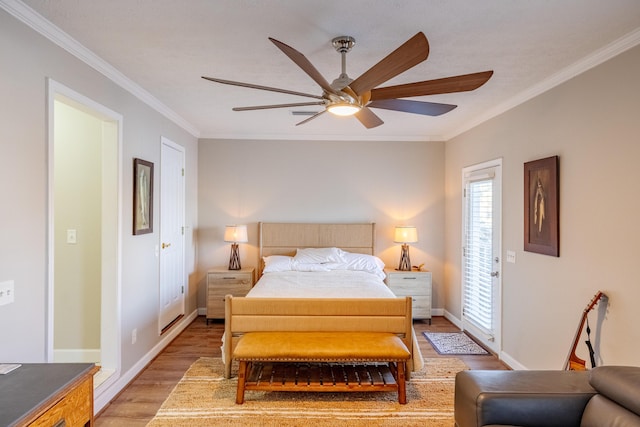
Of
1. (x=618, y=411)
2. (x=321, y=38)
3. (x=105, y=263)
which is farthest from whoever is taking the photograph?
(x=105, y=263)

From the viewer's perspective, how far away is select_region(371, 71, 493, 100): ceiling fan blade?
1.91m

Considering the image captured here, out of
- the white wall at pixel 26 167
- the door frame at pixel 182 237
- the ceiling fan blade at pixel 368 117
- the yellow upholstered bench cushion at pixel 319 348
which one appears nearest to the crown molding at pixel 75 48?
the white wall at pixel 26 167

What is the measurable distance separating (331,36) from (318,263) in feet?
9.73

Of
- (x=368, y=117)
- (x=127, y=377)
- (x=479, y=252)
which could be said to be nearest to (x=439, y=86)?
(x=368, y=117)

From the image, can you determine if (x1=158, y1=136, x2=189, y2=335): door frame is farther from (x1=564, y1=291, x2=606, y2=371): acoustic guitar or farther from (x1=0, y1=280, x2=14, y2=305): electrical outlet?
(x1=564, y1=291, x2=606, y2=371): acoustic guitar

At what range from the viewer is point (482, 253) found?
4105 mm

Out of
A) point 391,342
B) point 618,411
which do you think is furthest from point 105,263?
point 618,411

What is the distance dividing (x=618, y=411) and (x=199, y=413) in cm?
253

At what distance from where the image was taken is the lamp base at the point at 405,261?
4969mm

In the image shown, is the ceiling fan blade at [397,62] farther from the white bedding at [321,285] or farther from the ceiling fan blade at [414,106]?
the white bedding at [321,285]

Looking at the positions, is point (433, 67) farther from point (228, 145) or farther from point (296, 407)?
point (228, 145)

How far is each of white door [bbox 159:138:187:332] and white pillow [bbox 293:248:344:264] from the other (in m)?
1.50

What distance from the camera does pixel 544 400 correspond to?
5.60 feet

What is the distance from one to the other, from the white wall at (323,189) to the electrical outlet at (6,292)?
3251 mm
